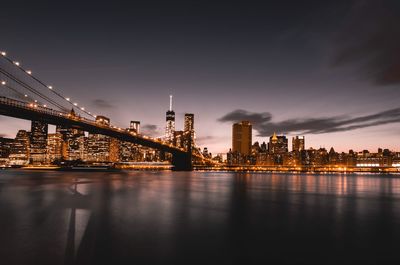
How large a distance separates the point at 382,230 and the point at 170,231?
7.94 metres

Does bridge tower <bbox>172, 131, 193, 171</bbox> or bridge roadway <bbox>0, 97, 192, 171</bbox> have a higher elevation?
bridge roadway <bbox>0, 97, 192, 171</bbox>

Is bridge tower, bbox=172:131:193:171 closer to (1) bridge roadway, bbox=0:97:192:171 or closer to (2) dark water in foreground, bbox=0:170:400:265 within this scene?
(1) bridge roadway, bbox=0:97:192:171

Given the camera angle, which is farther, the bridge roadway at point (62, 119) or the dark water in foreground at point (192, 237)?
the bridge roadway at point (62, 119)

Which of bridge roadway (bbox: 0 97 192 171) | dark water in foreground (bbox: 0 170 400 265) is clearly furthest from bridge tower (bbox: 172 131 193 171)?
dark water in foreground (bbox: 0 170 400 265)

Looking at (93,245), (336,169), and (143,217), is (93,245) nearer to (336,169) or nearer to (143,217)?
(143,217)

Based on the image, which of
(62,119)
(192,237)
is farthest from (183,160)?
(192,237)

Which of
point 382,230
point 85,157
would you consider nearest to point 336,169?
point 85,157

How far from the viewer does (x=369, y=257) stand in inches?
324

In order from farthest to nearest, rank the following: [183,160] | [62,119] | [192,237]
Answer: [183,160]
[62,119]
[192,237]

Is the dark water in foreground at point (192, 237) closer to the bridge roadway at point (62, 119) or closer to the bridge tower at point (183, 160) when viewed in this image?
the bridge roadway at point (62, 119)

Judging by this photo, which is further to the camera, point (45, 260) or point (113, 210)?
point (113, 210)

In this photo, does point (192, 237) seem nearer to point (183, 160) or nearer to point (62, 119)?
point (62, 119)

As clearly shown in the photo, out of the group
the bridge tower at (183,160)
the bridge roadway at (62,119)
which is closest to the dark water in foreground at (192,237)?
the bridge roadway at (62,119)

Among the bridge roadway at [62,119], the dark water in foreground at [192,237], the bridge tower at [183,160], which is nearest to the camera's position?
the dark water in foreground at [192,237]
